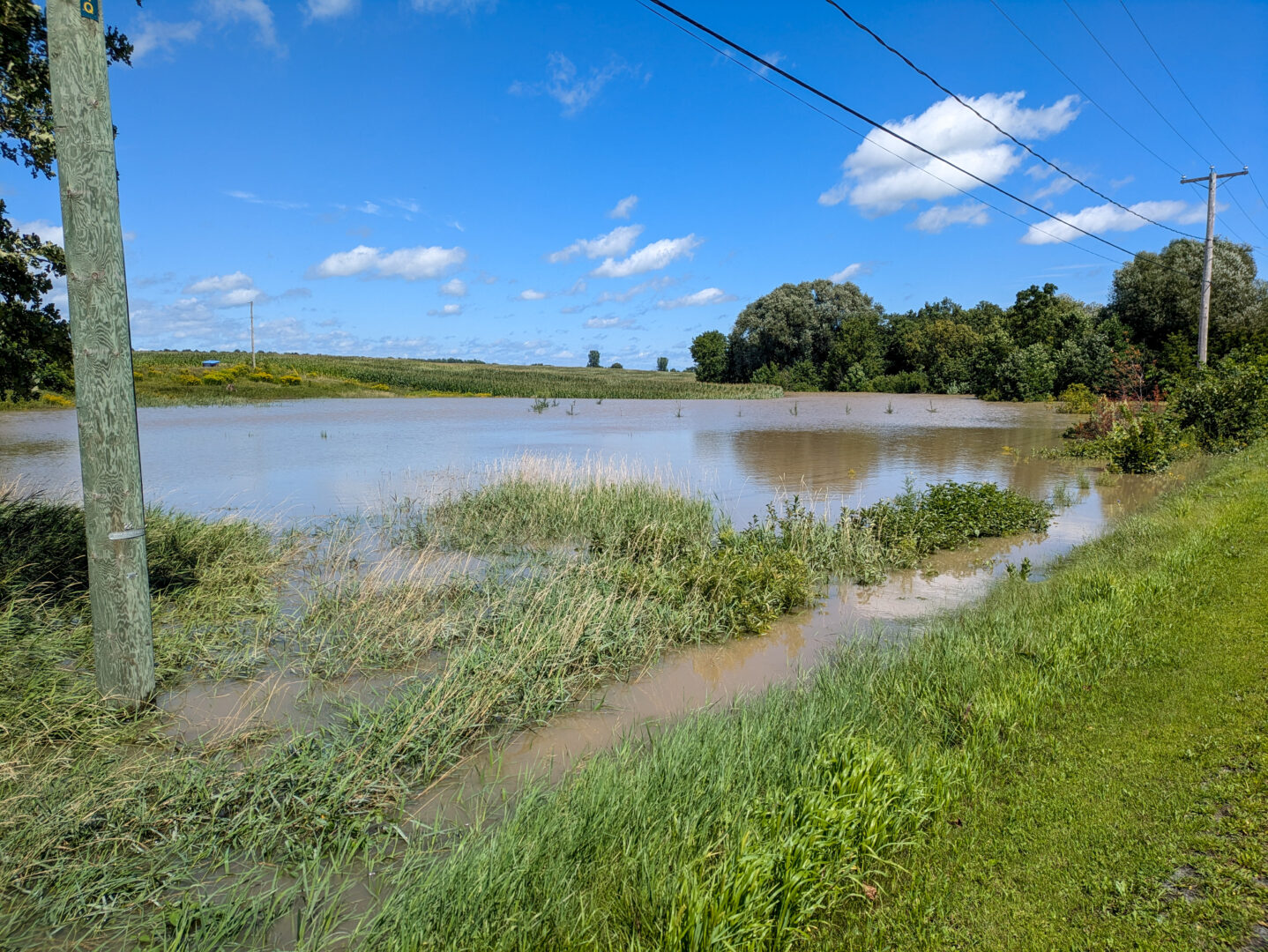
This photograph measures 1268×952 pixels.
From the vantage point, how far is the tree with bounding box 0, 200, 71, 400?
316 inches

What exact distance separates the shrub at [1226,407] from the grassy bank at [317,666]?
13385 mm

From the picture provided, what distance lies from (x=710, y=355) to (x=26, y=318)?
85.7m

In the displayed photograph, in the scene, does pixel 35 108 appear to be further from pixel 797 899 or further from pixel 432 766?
pixel 797 899

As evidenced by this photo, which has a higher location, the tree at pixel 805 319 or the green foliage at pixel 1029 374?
the tree at pixel 805 319

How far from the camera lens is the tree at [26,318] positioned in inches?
316

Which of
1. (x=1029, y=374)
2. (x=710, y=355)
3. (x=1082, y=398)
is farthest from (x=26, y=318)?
(x=710, y=355)

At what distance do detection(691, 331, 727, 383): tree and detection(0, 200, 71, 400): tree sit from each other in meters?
80.9

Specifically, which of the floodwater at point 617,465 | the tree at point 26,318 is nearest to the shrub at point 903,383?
the floodwater at point 617,465

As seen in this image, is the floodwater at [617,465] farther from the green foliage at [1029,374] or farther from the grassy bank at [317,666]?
the green foliage at [1029,374]

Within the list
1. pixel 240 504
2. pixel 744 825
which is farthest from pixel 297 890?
pixel 240 504

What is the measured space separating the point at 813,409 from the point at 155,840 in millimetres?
44087

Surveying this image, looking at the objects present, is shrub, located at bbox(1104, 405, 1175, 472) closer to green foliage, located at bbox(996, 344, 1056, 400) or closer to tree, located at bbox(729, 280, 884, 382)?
green foliage, located at bbox(996, 344, 1056, 400)

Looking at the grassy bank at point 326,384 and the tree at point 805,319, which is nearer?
the grassy bank at point 326,384

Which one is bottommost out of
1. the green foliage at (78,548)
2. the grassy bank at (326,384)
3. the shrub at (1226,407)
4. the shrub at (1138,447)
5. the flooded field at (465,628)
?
the flooded field at (465,628)
